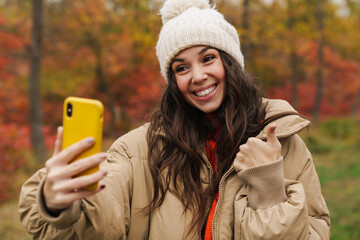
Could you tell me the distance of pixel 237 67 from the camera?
2.41 meters

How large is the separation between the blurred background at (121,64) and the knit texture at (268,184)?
5.40 meters

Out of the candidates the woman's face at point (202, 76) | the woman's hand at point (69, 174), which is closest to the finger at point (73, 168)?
the woman's hand at point (69, 174)

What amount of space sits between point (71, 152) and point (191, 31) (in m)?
1.28

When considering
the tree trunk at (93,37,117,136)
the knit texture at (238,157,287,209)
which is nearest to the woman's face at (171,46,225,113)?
the knit texture at (238,157,287,209)

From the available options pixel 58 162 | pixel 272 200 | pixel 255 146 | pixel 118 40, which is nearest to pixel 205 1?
pixel 255 146

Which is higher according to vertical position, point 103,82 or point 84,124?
point 84,124

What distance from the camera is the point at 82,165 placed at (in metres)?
1.29

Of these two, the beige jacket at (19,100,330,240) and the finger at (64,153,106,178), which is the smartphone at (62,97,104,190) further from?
the beige jacket at (19,100,330,240)

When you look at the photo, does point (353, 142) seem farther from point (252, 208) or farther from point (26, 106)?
point (26, 106)

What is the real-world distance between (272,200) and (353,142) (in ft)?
36.9

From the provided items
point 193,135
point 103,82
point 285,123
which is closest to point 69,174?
point 193,135

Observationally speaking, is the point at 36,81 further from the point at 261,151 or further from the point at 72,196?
the point at 72,196

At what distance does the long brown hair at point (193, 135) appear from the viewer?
215cm

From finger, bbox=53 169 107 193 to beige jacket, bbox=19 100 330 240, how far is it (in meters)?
0.16
